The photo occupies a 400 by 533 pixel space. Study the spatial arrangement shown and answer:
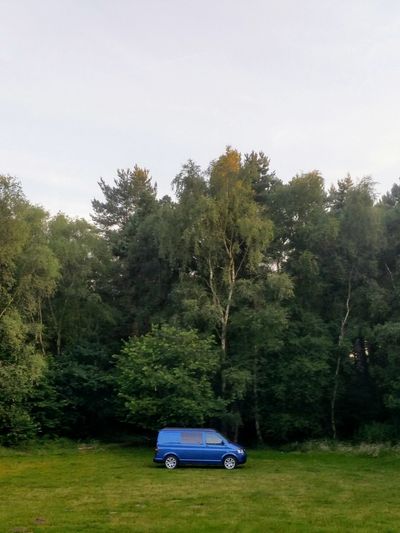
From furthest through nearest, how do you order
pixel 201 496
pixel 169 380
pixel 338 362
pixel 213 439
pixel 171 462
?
1. pixel 338 362
2. pixel 169 380
3. pixel 213 439
4. pixel 171 462
5. pixel 201 496

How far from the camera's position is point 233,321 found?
34.1 metres

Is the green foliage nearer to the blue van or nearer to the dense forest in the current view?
the dense forest

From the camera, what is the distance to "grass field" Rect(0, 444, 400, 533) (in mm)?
11555

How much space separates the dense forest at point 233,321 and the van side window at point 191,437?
249 inches

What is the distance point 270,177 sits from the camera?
133 ft

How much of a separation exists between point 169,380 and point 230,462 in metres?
7.03

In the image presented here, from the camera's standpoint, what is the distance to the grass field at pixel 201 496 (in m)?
11.6

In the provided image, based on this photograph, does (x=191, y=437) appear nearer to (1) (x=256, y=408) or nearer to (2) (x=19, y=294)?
(1) (x=256, y=408)

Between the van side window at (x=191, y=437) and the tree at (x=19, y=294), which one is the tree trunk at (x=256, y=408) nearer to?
the van side window at (x=191, y=437)

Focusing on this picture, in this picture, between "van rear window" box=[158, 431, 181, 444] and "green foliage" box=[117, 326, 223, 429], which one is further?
"green foliage" box=[117, 326, 223, 429]

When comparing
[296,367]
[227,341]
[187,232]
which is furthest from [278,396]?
[187,232]

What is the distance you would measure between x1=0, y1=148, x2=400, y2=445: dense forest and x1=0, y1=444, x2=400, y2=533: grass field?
6.04 m

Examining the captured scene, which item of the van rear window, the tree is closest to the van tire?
the van rear window

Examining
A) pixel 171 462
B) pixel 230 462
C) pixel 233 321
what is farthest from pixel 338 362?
pixel 171 462
